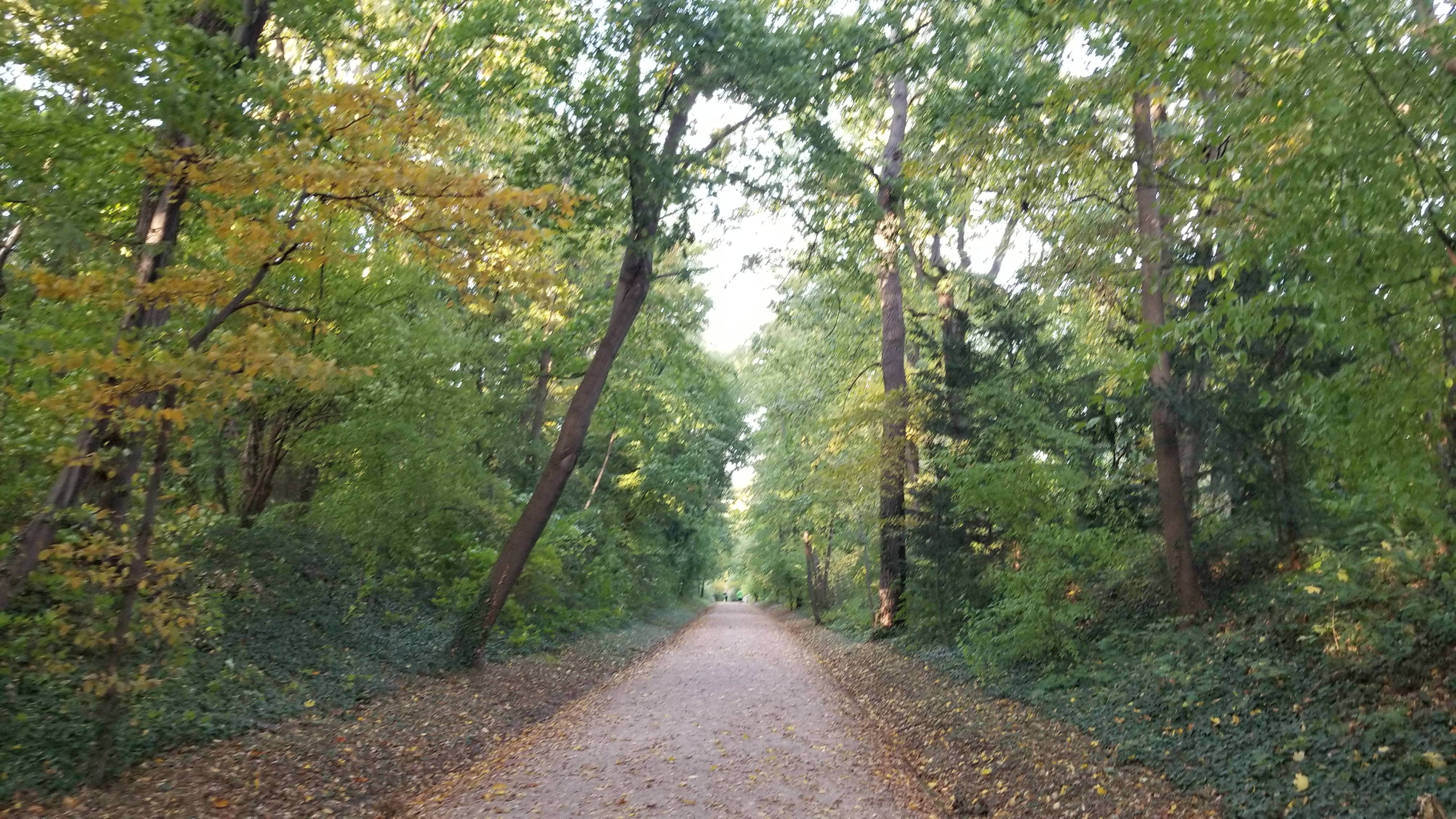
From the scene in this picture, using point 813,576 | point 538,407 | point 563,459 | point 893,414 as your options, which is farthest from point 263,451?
point 813,576

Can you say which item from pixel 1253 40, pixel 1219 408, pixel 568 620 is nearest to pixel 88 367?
pixel 1253 40

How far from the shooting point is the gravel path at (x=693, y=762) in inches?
245

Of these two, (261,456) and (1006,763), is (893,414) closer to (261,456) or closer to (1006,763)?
(1006,763)

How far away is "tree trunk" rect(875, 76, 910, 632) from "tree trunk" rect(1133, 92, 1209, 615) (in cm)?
524

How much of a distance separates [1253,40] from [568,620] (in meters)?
14.9

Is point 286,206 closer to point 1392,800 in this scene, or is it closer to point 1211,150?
point 1211,150

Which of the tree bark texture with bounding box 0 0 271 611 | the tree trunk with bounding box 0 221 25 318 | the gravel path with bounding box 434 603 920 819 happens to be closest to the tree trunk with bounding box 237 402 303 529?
the gravel path with bounding box 434 603 920 819

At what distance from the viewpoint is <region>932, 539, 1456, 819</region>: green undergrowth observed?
17.0 feet

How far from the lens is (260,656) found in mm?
8711

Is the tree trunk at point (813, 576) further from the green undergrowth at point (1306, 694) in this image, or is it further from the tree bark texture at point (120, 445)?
the tree bark texture at point (120, 445)

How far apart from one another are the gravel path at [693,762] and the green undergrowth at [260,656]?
2043 mm

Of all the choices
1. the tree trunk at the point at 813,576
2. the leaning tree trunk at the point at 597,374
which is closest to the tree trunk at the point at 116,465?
the leaning tree trunk at the point at 597,374

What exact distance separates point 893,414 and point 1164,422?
6287 mm

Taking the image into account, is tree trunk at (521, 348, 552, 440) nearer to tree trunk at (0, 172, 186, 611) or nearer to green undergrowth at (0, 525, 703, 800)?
green undergrowth at (0, 525, 703, 800)
